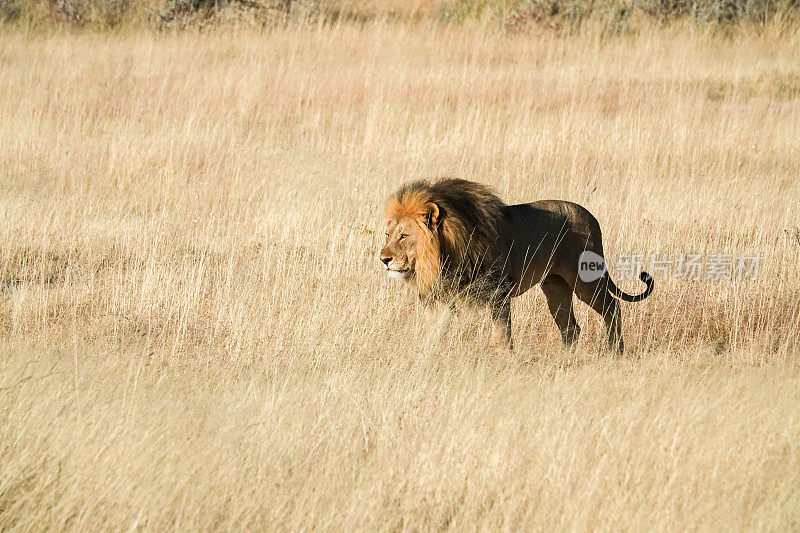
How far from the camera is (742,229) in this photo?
7582 millimetres

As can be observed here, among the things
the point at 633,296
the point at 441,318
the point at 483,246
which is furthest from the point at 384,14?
the point at 441,318

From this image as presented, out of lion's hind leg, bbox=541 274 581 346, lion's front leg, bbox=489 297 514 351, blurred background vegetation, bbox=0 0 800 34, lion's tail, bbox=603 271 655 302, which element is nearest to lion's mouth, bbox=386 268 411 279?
lion's front leg, bbox=489 297 514 351

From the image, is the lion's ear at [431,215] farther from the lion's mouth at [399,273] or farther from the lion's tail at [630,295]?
the lion's tail at [630,295]

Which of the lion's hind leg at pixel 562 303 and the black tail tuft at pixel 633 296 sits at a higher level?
the black tail tuft at pixel 633 296

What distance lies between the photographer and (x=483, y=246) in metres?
5.29

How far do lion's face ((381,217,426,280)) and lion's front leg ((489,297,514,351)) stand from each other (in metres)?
0.52

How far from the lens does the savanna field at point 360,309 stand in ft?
11.6

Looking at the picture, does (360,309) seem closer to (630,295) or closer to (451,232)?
(451,232)

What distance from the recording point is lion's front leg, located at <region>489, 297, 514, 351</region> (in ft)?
17.4

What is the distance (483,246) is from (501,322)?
439mm

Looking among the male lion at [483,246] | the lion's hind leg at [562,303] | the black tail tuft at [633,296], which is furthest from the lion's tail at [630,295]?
the lion's hind leg at [562,303]

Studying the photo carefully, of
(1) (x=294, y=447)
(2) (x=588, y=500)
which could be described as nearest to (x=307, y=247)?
(1) (x=294, y=447)

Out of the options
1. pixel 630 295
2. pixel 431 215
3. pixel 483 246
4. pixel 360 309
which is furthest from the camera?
pixel 630 295

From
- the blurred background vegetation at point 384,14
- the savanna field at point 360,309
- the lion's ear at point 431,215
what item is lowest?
the savanna field at point 360,309
